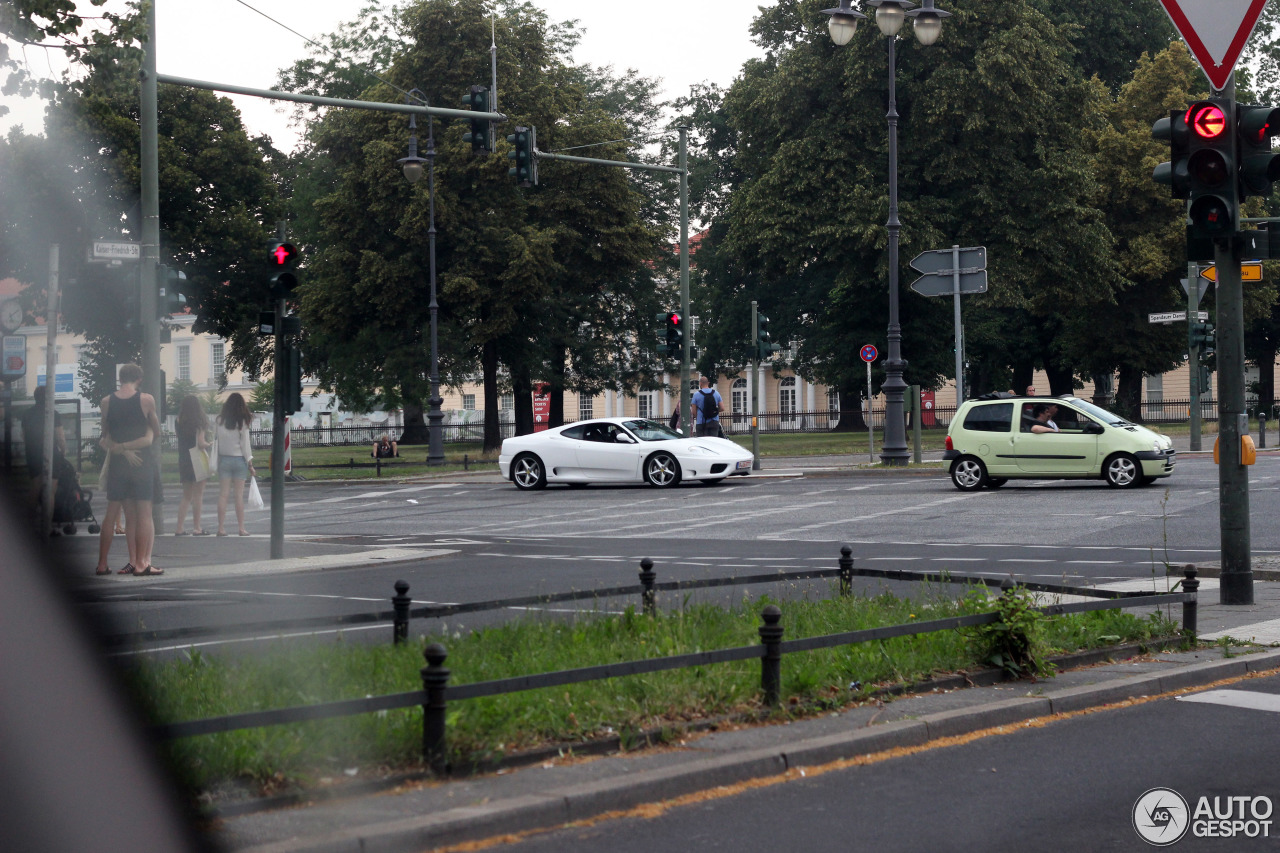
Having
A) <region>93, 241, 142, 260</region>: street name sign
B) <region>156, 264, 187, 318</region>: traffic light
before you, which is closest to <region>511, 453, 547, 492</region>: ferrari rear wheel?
<region>156, 264, 187, 318</region>: traffic light

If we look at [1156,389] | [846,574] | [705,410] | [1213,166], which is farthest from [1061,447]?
[1156,389]

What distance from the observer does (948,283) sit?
2861cm

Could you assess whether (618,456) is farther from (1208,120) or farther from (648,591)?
(648,591)

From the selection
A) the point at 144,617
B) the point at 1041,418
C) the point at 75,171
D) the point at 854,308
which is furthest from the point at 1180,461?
the point at 75,171

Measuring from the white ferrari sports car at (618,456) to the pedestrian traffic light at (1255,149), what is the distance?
56.6ft

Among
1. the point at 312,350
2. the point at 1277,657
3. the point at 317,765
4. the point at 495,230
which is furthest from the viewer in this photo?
the point at 312,350

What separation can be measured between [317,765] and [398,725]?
1.30ft

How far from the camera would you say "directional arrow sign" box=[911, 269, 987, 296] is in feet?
92.4

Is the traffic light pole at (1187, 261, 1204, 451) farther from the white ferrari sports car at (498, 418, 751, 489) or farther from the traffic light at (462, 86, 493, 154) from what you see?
the traffic light at (462, 86, 493, 154)

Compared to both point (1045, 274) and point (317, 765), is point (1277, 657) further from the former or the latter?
point (1045, 274)

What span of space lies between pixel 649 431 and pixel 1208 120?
18.2 meters

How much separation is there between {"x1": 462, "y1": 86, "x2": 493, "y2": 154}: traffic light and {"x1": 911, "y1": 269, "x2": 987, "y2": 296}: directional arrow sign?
426 inches

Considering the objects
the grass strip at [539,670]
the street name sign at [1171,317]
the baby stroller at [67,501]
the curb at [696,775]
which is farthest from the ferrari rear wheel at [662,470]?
the curb at [696,775]

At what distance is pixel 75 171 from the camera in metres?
34.8
